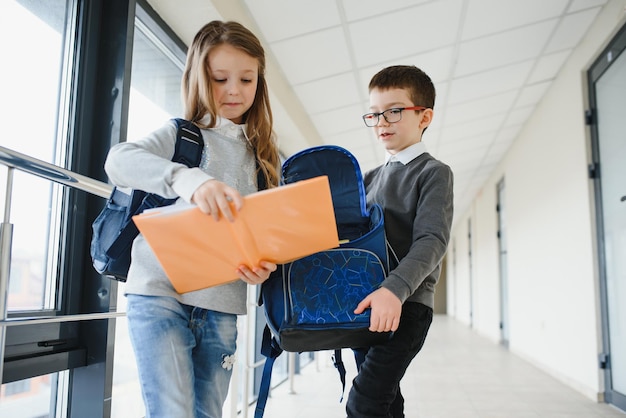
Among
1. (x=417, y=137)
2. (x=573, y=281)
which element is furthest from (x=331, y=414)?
(x=573, y=281)

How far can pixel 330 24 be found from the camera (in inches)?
111

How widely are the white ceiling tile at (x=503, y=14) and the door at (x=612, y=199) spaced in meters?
0.45

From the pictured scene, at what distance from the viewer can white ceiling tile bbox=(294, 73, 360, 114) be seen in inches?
137

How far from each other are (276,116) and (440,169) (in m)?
2.34

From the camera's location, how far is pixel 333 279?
105 centimetres

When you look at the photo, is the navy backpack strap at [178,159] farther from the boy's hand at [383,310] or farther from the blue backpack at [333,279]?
the boy's hand at [383,310]

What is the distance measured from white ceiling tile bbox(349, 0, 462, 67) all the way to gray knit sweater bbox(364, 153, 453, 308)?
73.3 inches

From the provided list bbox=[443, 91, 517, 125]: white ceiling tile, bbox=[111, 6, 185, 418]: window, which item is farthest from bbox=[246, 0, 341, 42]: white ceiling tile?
bbox=[443, 91, 517, 125]: white ceiling tile

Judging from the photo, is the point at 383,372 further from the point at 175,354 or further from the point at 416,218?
the point at 175,354

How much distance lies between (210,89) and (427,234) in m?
0.55

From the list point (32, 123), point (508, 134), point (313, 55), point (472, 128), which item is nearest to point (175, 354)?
point (32, 123)

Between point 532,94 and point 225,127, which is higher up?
point 532,94

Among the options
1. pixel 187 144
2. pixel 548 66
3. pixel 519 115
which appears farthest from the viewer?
pixel 519 115

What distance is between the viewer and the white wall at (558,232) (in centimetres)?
358
